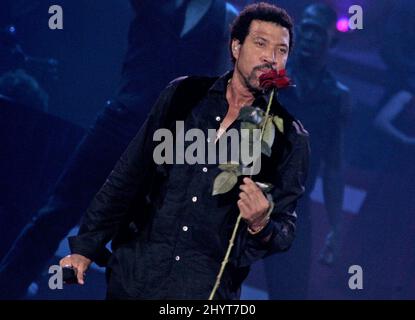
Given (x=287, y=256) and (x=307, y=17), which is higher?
(x=307, y=17)

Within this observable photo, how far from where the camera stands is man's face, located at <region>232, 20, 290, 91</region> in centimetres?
233

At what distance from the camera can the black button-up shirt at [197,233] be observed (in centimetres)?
226

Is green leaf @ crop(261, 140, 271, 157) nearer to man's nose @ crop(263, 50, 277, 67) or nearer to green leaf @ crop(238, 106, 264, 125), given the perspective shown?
green leaf @ crop(238, 106, 264, 125)

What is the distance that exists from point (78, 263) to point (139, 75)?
2.21 meters

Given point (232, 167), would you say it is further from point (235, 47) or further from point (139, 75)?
point (139, 75)

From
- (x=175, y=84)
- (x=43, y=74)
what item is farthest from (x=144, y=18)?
(x=175, y=84)

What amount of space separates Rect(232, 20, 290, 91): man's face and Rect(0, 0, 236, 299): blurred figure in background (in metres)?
1.86

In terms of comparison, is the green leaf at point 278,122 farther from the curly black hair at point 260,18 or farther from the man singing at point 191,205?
the curly black hair at point 260,18

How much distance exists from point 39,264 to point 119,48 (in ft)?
4.90

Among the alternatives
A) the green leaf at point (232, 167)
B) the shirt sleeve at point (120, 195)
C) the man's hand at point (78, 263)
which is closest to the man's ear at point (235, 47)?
the shirt sleeve at point (120, 195)

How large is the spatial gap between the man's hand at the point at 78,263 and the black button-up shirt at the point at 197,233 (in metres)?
0.02

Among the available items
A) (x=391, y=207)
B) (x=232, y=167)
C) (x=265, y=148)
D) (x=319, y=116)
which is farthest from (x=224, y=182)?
(x=391, y=207)

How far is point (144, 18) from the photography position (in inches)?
171
